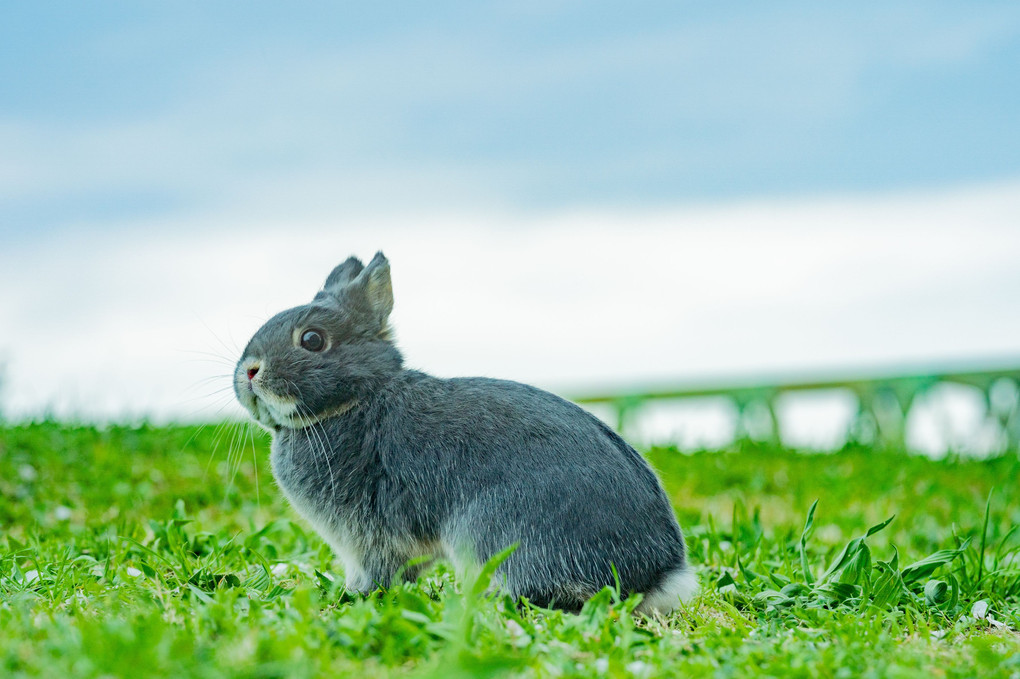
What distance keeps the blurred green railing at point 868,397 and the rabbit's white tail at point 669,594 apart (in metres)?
7.05

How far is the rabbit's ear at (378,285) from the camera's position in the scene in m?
5.25

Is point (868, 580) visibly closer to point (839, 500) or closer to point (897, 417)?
point (839, 500)

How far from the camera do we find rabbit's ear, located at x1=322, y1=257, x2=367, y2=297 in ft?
18.6

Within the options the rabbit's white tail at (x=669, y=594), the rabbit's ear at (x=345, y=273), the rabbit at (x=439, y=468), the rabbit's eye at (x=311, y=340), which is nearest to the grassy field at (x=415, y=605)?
the rabbit's white tail at (x=669, y=594)

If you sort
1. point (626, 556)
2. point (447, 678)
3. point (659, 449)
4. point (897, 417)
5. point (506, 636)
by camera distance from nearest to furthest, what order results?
point (447, 678), point (506, 636), point (626, 556), point (659, 449), point (897, 417)

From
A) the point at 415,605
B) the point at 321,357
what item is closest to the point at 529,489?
the point at 415,605

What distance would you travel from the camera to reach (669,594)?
188 inches

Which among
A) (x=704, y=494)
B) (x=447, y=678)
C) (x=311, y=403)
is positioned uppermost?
(x=311, y=403)

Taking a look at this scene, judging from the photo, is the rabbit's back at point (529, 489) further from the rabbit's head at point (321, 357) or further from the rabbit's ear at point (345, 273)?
the rabbit's ear at point (345, 273)

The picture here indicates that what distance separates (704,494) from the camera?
9391mm

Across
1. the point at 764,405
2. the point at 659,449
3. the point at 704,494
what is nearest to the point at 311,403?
the point at 704,494

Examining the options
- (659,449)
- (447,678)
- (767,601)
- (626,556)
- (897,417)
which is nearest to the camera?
(447,678)

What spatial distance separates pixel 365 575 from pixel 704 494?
16.3ft

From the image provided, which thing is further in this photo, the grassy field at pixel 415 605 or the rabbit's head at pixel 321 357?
the rabbit's head at pixel 321 357
